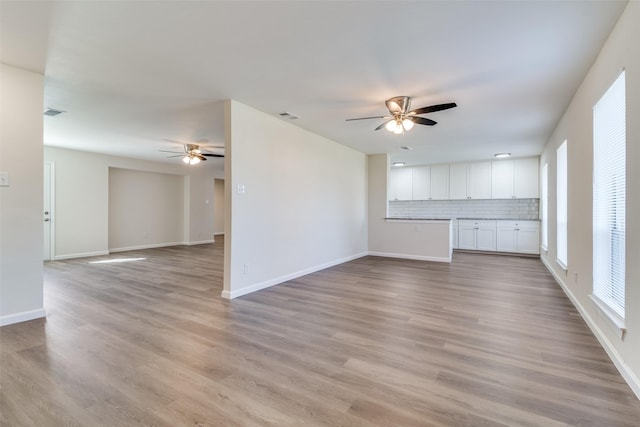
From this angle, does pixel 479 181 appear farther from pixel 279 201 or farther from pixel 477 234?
pixel 279 201

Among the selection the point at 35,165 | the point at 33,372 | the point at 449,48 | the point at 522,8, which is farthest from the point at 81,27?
the point at 522,8

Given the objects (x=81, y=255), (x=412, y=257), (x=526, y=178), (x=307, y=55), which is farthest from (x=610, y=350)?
(x=81, y=255)

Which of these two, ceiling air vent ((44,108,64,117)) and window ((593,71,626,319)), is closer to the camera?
window ((593,71,626,319))

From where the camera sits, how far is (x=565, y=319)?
301 cm

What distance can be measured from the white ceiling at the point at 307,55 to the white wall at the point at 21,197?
0.91 ft

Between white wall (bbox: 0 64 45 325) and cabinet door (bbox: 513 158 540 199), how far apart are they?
30.0 feet

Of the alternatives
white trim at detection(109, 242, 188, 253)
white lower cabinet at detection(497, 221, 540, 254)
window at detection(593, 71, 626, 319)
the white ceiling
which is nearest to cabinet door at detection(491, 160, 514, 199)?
white lower cabinet at detection(497, 221, 540, 254)

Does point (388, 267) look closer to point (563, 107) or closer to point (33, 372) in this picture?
point (563, 107)

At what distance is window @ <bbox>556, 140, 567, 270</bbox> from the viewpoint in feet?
14.0

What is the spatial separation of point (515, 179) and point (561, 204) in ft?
11.5

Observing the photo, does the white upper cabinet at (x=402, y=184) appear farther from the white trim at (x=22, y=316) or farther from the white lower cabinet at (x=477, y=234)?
the white trim at (x=22, y=316)

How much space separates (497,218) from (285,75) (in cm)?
743

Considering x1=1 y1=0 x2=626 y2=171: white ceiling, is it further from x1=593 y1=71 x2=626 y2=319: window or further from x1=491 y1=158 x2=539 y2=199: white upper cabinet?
x1=491 y1=158 x2=539 y2=199: white upper cabinet

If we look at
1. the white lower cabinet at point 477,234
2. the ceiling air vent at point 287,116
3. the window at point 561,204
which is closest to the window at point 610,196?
the window at point 561,204
